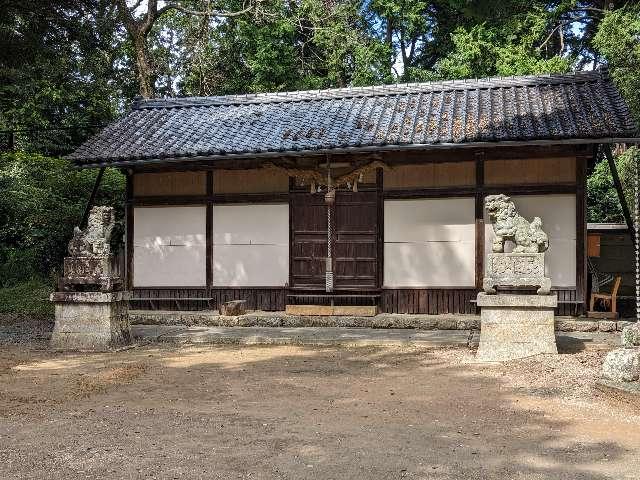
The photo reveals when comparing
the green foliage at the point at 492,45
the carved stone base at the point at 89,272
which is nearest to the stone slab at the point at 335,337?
the carved stone base at the point at 89,272

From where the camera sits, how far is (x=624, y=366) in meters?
6.66

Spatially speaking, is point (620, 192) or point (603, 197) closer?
point (620, 192)

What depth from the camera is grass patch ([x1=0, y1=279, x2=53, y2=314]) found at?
14.6m

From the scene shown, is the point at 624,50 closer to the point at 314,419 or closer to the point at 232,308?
the point at 232,308

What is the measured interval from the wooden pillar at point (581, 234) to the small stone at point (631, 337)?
4673mm

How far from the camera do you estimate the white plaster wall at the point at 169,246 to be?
1370 cm

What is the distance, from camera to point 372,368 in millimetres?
8297

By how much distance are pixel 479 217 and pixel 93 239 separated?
7.14m

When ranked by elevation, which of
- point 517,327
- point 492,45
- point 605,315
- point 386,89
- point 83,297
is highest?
point 492,45

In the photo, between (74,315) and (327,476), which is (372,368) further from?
(74,315)

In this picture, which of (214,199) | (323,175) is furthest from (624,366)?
(214,199)

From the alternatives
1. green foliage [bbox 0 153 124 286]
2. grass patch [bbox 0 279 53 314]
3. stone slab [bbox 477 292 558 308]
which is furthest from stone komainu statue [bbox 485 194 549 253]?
green foliage [bbox 0 153 124 286]

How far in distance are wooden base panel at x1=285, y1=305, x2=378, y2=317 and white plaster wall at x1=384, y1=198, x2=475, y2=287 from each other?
2.47 feet

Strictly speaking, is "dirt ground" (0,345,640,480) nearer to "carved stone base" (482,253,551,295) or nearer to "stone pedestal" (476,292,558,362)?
"stone pedestal" (476,292,558,362)
